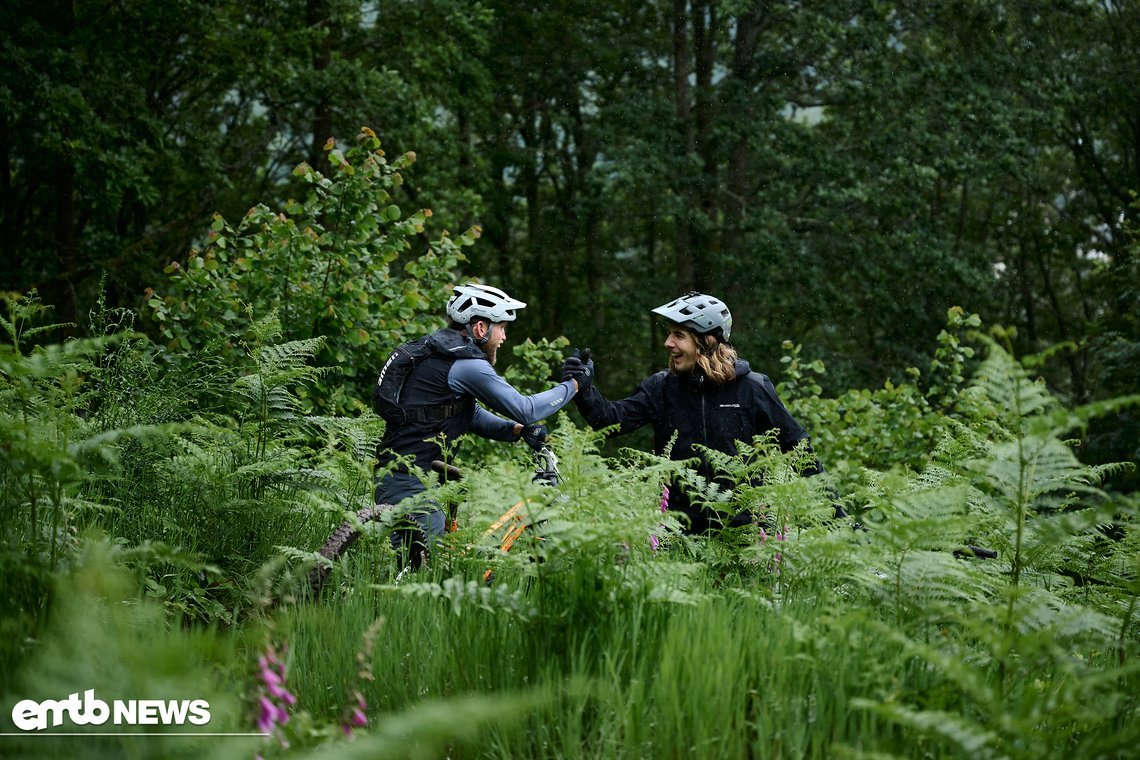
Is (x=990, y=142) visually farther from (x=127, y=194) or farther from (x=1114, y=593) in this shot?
(x=1114, y=593)

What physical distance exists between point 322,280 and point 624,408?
14.6ft

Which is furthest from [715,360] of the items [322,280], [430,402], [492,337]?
[322,280]

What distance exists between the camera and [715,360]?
21.9 ft

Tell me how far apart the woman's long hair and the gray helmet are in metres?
0.05

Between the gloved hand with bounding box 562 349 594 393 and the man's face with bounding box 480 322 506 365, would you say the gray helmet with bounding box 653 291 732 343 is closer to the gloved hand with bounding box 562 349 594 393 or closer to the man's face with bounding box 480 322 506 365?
the gloved hand with bounding box 562 349 594 393

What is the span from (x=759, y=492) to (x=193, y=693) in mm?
2418

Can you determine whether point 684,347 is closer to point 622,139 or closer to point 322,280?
point 322,280

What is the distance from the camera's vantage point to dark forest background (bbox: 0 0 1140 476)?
19.3 m

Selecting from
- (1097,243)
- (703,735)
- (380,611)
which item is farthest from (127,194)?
(1097,243)

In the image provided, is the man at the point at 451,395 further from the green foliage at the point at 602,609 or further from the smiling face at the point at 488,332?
the green foliage at the point at 602,609

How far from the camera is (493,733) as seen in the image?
9.53 feet

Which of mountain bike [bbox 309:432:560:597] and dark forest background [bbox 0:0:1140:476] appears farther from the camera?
dark forest background [bbox 0:0:1140:476]

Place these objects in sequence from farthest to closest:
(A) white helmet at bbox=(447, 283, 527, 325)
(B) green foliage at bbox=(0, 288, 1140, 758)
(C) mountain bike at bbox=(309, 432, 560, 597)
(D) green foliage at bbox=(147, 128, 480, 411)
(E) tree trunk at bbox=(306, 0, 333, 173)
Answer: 1. (E) tree trunk at bbox=(306, 0, 333, 173)
2. (D) green foliage at bbox=(147, 128, 480, 411)
3. (A) white helmet at bbox=(447, 283, 527, 325)
4. (C) mountain bike at bbox=(309, 432, 560, 597)
5. (B) green foliage at bbox=(0, 288, 1140, 758)

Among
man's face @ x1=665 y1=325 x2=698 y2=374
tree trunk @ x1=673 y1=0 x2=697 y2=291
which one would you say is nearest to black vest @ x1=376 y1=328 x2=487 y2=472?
man's face @ x1=665 y1=325 x2=698 y2=374
